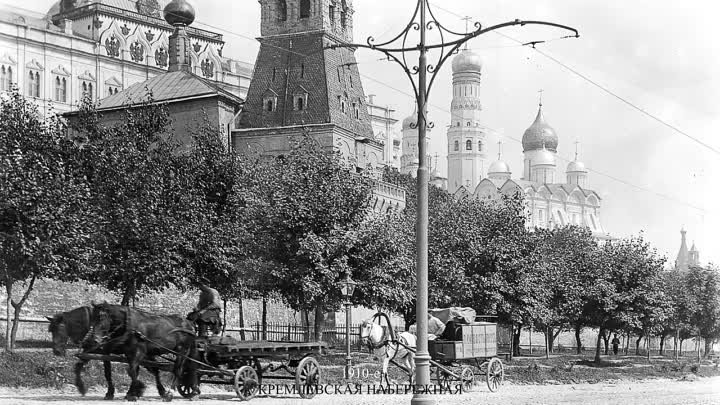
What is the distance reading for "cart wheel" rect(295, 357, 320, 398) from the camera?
23.7 metres

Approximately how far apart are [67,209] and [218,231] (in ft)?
32.2

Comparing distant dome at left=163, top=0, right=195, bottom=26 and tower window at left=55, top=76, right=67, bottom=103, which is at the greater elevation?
distant dome at left=163, top=0, right=195, bottom=26

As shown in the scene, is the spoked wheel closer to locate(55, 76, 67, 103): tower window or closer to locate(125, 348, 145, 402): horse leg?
locate(125, 348, 145, 402): horse leg

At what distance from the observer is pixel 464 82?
188500 mm

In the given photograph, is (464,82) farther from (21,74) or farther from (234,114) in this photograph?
(234,114)

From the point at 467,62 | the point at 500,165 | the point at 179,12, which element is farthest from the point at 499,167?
the point at 179,12

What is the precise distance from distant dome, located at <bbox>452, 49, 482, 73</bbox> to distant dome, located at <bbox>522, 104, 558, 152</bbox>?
1478cm

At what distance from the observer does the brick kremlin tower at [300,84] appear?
7525 centimetres

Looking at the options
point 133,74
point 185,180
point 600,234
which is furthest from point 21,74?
point 600,234

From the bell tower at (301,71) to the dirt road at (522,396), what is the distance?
38.7 m

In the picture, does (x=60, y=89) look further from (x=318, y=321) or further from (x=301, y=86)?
(x=318, y=321)

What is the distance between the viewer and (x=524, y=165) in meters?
195

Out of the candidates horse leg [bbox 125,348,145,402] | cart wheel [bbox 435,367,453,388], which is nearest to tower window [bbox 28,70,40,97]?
cart wheel [bbox 435,367,453,388]

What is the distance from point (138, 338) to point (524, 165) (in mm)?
178015
